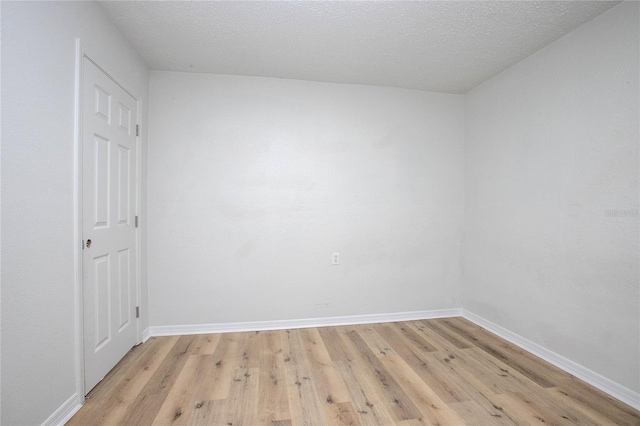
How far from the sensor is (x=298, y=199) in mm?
2859

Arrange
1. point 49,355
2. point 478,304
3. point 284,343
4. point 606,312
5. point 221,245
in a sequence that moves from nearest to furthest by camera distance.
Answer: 1. point 49,355
2. point 606,312
3. point 284,343
4. point 221,245
5. point 478,304

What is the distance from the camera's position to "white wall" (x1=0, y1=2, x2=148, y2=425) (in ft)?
4.02

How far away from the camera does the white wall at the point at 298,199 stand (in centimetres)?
266

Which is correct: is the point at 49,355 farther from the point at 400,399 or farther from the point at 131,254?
the point at 400,399

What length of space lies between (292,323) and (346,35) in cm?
263

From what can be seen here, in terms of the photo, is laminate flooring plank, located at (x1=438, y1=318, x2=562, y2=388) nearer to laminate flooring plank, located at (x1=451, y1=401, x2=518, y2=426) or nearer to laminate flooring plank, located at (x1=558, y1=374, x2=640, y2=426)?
laminate flooring plank, located at (x1=558, y1=374, x2=640, y2=426)

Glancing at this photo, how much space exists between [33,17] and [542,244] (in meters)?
3.57

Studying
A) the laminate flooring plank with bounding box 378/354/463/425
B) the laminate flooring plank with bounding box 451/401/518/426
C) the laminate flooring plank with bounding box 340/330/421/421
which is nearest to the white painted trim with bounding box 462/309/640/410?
the laminate flooring plank with bounding box 451/401/518/426

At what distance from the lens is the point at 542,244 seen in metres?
2.30

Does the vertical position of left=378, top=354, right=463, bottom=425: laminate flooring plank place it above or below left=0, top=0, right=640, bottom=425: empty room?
below

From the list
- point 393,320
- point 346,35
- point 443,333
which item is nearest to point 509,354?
point 443,333

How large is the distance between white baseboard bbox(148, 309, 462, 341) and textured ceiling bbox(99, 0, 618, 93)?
2.46 m

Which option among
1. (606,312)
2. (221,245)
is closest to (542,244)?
(606,312)

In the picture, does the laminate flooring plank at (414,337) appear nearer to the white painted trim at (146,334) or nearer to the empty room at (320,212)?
the empty room at (320,212)
